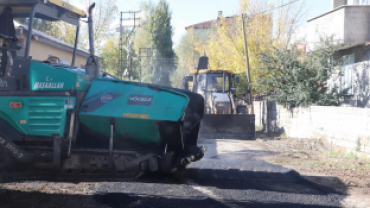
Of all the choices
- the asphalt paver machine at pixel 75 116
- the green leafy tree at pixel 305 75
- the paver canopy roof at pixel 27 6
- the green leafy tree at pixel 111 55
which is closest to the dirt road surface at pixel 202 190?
the asphalt paver machine at pixel 75 116

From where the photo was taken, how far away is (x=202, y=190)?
19.7 ft

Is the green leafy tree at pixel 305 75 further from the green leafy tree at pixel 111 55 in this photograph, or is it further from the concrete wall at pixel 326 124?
the green leafy tree at pixel 111 55

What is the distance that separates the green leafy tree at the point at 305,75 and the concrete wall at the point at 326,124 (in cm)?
57

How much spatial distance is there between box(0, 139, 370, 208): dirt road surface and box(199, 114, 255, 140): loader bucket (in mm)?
5355

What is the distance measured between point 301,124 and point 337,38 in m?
3.47

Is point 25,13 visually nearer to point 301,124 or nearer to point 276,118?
point 301,124

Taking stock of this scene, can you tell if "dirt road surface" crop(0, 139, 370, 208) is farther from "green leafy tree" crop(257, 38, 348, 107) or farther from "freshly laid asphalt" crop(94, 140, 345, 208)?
"green leafy tree" crop(257, 38, 348, 107)

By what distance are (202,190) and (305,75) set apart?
866cm

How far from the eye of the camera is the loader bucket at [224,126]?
43.5 ft

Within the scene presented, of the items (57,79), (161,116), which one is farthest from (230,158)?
(57,79)

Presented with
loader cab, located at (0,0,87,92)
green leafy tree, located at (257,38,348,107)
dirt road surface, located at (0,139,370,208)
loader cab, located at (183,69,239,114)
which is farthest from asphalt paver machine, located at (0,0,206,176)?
loader cab, located at (183,69,239,114)

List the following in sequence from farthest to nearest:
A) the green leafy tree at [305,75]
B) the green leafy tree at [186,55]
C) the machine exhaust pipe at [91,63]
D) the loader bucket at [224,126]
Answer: the green leafy tree at [186,55] → the loader bucket at [224,126] → the green leafy tree at [305,75] → the machine exhaust pipe at [91,63]

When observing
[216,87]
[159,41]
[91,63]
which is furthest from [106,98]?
[159,41]

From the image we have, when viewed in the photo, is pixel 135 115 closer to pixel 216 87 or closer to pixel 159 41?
pixel 216 87
